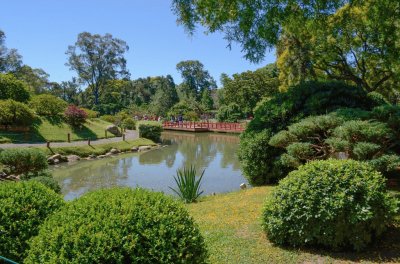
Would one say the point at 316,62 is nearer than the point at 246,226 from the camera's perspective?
No

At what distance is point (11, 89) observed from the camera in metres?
27.5

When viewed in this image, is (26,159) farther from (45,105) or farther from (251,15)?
(45,105)

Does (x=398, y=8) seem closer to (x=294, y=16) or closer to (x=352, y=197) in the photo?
(x=294, y=16)

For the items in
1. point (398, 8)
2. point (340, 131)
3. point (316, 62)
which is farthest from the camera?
point (316, 62)

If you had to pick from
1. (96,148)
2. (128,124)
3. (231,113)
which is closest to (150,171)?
(96,148)

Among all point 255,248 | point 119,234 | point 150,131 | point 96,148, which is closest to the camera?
point 119,234

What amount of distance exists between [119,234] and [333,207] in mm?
2792

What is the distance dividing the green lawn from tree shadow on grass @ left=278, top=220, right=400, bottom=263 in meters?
22.2

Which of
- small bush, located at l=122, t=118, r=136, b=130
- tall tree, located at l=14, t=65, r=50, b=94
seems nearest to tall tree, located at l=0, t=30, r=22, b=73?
tall tree, located at l=14, t=65, r=50, b=94

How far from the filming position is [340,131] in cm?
698

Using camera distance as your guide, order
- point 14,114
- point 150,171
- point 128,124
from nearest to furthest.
Result: point 150,171
point 14,114
point 128,124

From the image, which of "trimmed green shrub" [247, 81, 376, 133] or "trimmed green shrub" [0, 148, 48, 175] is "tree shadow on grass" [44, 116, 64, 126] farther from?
"trimmed green shrub" [247, 81, 376, 133]

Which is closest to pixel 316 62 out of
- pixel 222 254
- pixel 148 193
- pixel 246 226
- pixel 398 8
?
pixel 398 8

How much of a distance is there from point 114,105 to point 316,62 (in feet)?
130
